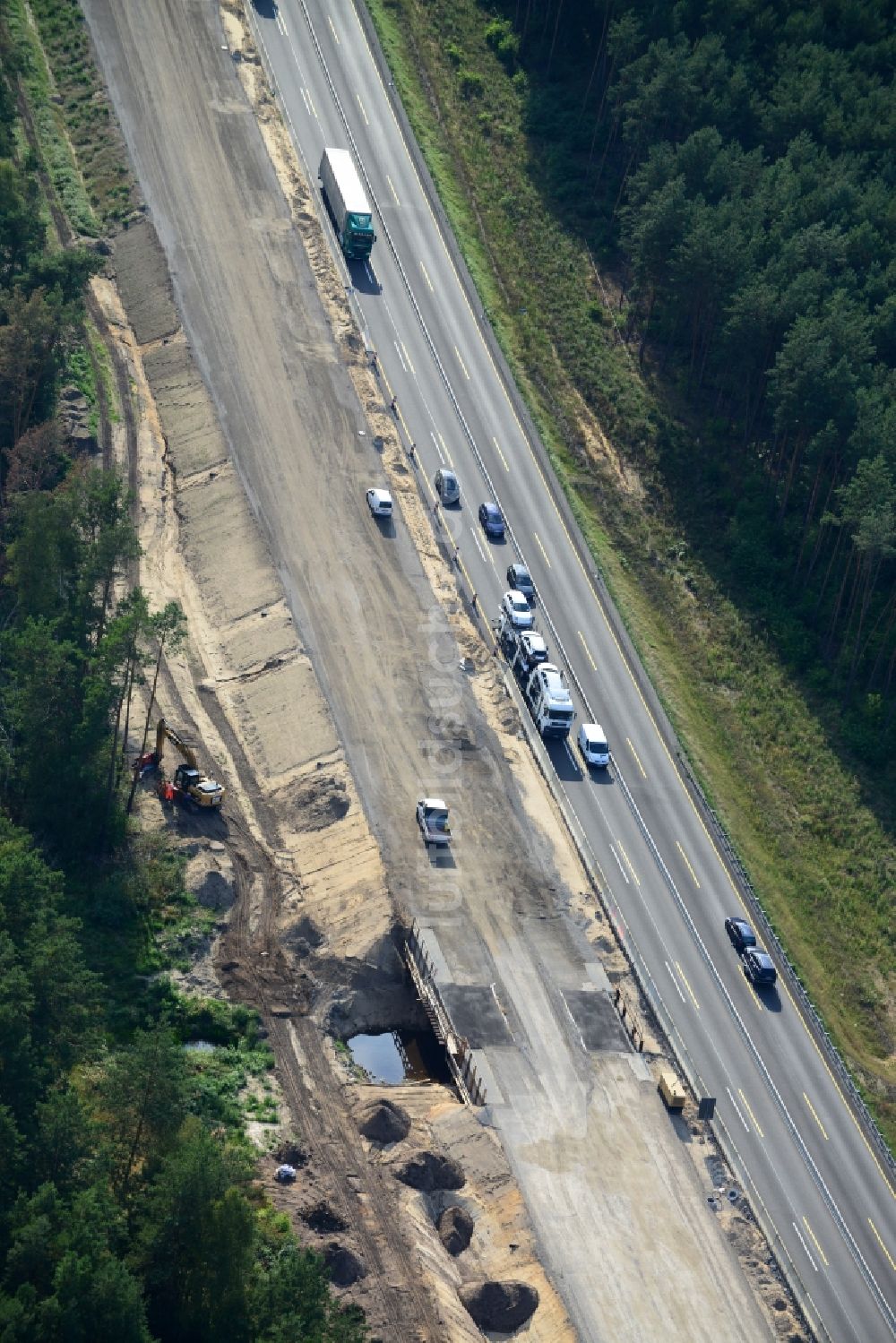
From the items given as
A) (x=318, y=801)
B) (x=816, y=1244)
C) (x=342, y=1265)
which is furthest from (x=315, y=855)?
(x=816, y=1244)

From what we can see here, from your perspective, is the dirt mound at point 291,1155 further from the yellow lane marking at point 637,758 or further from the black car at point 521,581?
the black car at point 521,581

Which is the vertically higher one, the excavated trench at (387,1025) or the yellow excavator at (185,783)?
the yellow excavator at (185,783)

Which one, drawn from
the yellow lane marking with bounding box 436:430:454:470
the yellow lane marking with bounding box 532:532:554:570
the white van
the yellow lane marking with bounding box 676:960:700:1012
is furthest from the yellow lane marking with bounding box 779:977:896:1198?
the yellow lane marking with bounding box 436:430:454:470

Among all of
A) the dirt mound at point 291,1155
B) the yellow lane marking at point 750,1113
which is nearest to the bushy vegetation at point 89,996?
the dirt mound at point 291,1155

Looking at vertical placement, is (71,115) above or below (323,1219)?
above

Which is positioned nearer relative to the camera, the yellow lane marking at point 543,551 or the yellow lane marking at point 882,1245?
the yellow lane marking at point 882,1245

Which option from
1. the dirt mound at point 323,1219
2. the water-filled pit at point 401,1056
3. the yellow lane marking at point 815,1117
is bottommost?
the water-filled pit at point 401,1056

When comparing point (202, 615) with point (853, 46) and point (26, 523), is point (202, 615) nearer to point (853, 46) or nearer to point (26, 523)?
point (26, 523)

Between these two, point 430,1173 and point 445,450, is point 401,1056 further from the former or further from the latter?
point 445,450
